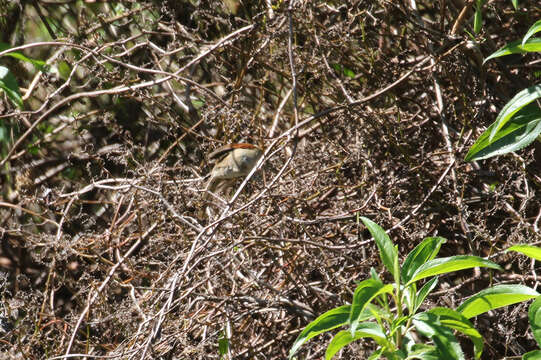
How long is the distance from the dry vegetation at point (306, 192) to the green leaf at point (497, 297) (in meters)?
0.61

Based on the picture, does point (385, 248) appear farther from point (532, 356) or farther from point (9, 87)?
point (9, 87)

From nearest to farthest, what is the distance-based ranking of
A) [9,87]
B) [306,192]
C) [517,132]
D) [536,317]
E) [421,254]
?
[536,317] → [421,254] → [517,132] → [9,87] → [306,192]

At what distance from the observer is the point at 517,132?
61.2 inches

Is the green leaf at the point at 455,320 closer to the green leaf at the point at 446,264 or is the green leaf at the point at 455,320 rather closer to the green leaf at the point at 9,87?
the green leaf at the point at 446,264

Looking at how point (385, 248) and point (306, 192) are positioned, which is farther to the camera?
point (306, 192)

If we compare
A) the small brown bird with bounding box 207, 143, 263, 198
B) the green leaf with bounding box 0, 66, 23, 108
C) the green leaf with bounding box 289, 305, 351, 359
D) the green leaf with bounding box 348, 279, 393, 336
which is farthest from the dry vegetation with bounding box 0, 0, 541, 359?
the green leaf with bounding box 348, 279, 393, 336

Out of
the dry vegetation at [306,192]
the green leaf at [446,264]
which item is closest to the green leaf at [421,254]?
the green leaf at [446,264]

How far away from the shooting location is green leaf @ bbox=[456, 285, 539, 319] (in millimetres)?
1325

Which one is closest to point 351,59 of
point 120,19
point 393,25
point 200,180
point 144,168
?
point 393,25

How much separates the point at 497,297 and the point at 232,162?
1246 mm

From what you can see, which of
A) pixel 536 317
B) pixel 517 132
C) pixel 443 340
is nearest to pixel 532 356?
pixel 536 317

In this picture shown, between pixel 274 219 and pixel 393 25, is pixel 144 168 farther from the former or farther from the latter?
pixel 393 25

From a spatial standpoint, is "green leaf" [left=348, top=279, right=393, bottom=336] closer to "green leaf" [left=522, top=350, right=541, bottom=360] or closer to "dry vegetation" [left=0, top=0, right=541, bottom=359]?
"green leaf" [left=522, top=350, right=541, bottom=360]

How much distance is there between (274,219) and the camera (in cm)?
224
